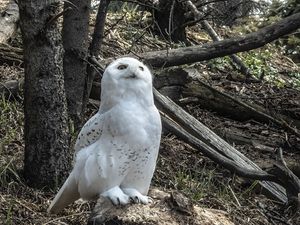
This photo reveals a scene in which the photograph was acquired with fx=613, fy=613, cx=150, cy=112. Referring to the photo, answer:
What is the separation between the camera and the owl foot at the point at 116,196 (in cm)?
340

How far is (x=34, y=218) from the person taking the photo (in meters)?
4.25

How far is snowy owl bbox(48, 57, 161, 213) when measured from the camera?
3389mm

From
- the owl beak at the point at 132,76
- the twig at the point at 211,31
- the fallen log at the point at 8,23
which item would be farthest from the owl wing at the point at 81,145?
the twig at the point at 211,31

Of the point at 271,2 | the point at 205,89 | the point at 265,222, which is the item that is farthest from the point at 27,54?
the point at 271,2

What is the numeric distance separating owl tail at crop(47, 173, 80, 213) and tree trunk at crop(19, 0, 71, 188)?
658mm

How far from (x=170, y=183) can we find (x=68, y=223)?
116 cm

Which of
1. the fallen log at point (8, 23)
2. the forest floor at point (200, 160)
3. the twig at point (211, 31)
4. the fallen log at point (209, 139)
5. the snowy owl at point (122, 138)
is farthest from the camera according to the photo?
the twig at point (211, 31)

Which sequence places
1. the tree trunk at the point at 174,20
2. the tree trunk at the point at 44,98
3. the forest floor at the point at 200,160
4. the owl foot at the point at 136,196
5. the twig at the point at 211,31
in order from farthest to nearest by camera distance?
the tree trunk at the point at 174,20, the twig at the point at 211,31, the forest floor at the point at 200,160, the tree trunk at the point at 44,98, the owl foot at the point at 136,196

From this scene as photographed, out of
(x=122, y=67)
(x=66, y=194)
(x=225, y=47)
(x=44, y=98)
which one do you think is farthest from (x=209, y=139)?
(x=122, y=67)

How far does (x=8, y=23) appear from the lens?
730 cm

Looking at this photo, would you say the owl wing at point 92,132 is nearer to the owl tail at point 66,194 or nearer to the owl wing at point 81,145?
the owl wing at point 81,145

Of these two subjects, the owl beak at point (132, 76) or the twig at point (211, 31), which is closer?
the owl beak at point (132, 76)

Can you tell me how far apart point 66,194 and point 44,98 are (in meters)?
0.91

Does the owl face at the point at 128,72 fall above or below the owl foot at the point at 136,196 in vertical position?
above
